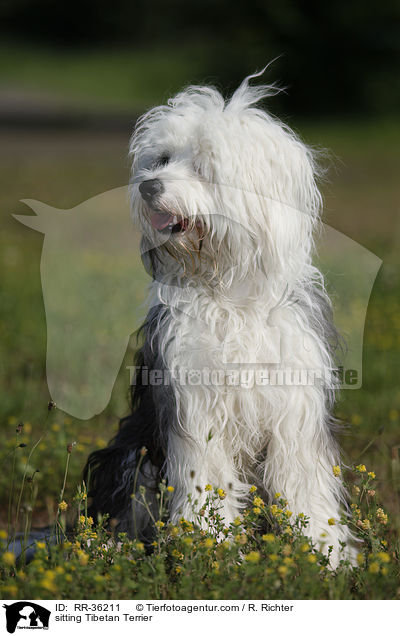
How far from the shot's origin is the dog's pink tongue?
272 centimetres

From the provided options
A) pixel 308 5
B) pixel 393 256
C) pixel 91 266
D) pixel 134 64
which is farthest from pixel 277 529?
pixel 134 64

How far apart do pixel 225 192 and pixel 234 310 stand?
1.35 ft

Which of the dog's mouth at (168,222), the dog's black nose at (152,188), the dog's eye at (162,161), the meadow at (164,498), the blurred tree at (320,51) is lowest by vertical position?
the meadow at (164,498)

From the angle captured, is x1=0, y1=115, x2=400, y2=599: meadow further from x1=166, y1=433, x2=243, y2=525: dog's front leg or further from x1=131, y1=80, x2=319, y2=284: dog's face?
x1=131, y1=80, x2=319, y2=284: dog's face

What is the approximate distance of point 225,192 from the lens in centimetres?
271

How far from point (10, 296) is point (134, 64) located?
28842 mm

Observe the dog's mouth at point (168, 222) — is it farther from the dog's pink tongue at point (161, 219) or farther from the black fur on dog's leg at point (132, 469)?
the black fur on dog's leg at point (132, 469)

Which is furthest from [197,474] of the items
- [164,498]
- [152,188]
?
[152,188]

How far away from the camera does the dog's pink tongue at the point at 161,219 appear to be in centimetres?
272

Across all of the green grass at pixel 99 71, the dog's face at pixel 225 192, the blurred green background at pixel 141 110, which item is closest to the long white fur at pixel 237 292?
the dog's face at pixel 225 192

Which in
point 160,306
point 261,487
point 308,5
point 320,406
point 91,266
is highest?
point 308,5

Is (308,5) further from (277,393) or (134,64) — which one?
(277,393)

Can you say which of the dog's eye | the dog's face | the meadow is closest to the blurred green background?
the meadow

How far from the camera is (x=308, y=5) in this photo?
84.7 ft
